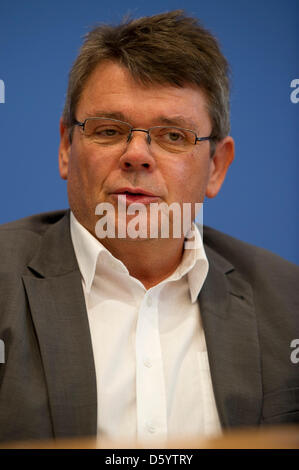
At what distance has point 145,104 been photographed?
5.73 feet

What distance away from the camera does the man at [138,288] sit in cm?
155

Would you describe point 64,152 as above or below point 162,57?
below

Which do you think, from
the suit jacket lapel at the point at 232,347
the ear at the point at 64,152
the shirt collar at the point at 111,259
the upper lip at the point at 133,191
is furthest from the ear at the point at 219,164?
the ear at the point at 64,152

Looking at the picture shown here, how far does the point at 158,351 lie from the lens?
5.56ft

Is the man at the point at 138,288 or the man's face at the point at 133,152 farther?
the man's face at the point at 133,152

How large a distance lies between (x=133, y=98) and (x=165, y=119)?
0.12 metres

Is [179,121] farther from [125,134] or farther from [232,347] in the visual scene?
[232,347]

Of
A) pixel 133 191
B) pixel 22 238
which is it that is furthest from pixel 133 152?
pixel 22 238

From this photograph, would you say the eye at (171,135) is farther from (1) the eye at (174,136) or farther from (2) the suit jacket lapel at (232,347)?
(2) the suit jacket lapel at (232,347)

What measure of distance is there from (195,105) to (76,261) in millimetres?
639

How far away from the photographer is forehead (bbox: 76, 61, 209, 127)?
5.74 ft

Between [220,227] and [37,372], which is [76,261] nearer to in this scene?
[37,372]
